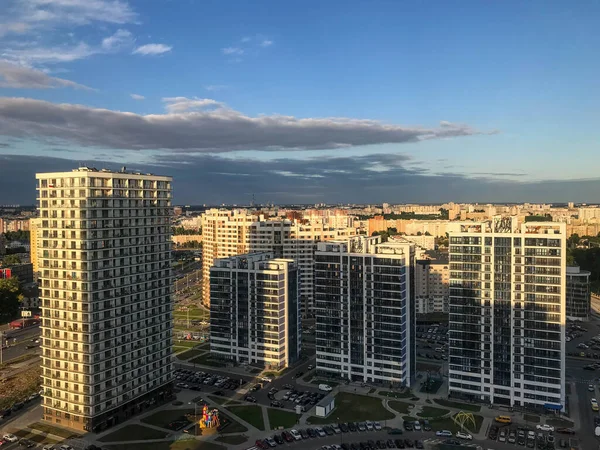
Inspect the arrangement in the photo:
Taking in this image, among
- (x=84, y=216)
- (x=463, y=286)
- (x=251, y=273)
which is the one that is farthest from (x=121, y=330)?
(x=463, y=286)

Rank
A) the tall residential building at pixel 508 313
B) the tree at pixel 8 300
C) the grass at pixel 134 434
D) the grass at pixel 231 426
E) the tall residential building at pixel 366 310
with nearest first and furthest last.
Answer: the grass at pixel 134 434, the grass at pixel 231 426, the tall residential building at pixel 508 313, the tall residential building at pixel 366 310, the tree at pixel 8 300

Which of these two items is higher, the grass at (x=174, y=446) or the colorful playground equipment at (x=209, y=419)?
the colorful playground equipment at (x=209, y=419)

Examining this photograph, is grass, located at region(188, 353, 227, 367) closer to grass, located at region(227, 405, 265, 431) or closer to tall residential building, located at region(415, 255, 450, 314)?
A: grass, located at region(227, 405, 265, 431)

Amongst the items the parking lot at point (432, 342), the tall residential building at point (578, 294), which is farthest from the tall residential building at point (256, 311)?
the tall residential building at point (578, 294)

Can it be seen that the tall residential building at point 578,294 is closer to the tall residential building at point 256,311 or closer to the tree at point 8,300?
the tall residential building at point 256,311

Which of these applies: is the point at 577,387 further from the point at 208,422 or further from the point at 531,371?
the point at 208,422

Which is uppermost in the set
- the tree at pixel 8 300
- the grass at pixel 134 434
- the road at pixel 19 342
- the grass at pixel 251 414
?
the tree at pixel 8 300

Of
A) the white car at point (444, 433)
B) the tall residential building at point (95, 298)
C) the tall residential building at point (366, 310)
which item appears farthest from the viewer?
the tall residential building at point (366, 310)
